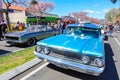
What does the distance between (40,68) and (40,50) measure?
2.54 feet

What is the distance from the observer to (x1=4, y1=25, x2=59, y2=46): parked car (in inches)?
378

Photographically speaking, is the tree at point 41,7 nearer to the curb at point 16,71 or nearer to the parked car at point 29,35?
the parked car at point 29,35

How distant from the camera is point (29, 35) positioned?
1020 centimetres

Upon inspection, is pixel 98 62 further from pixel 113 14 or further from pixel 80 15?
pixel 113 14

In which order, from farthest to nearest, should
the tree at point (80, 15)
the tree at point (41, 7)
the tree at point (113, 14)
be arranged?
1. the tree at point (113, 14)
2. the tree at point (80, 15)
3. the tree at point (41, 7)

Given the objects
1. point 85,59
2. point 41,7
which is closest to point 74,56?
point 85,59

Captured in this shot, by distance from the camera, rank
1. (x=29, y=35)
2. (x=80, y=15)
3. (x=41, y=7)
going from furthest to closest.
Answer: (x=80, y=15), (x=41, y=7), (x=29, y=35)

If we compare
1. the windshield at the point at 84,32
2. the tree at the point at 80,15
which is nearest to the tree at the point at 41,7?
the tree at the point at 80,15

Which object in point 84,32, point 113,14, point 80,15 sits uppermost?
point 113,14

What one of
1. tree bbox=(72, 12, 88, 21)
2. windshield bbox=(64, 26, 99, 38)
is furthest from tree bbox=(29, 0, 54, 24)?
windshield bbox=(64, 26, 99, 38)

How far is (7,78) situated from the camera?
Answer: 448 centimetres

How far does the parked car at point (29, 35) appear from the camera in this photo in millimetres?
9589

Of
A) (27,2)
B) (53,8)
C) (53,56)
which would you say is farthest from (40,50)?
(53,8)

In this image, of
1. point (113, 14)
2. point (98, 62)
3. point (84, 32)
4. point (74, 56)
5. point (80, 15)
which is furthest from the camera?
point (113, 14)
